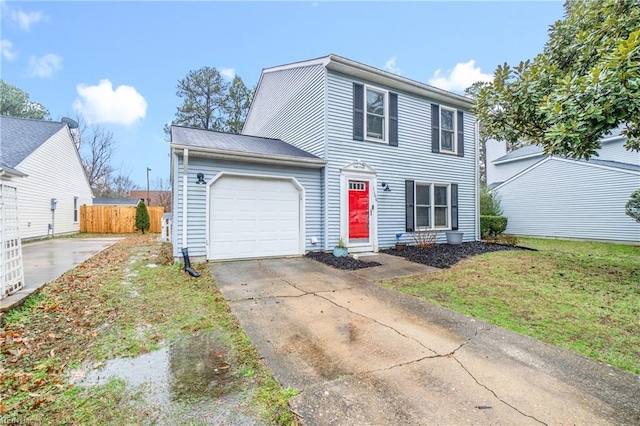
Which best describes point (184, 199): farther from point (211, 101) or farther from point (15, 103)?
point (15, 103)

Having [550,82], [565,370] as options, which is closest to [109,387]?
[565,370]

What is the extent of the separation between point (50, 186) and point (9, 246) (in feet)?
46.3

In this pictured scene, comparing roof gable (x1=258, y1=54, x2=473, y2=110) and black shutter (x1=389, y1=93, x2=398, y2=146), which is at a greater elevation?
roof gable (x1=258, y1=54, x2=473, y2=110)

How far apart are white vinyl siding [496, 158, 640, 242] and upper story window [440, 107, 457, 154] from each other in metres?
7.25

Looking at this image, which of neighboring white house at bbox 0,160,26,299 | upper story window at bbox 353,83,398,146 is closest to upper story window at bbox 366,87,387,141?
upper story window at bbox 353,83,398,146

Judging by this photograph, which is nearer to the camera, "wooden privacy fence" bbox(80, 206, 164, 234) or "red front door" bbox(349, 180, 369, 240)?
"red front door" bbox(349, 180, 369, 240)

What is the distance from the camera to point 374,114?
927cm

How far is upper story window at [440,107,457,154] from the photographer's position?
1069 centimetres

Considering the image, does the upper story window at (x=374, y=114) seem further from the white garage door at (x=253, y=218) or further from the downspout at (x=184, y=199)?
the downspout at (x=184, y=199)

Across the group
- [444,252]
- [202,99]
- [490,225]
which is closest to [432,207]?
[444,252]

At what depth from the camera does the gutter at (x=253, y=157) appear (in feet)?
22.5

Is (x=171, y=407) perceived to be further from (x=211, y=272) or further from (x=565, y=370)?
(x=211, y=272)

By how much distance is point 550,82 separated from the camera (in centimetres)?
660

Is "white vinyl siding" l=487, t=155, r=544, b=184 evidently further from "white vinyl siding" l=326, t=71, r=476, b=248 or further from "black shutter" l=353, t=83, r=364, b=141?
"black shutter" l=353, t=83, r=364, b=141
